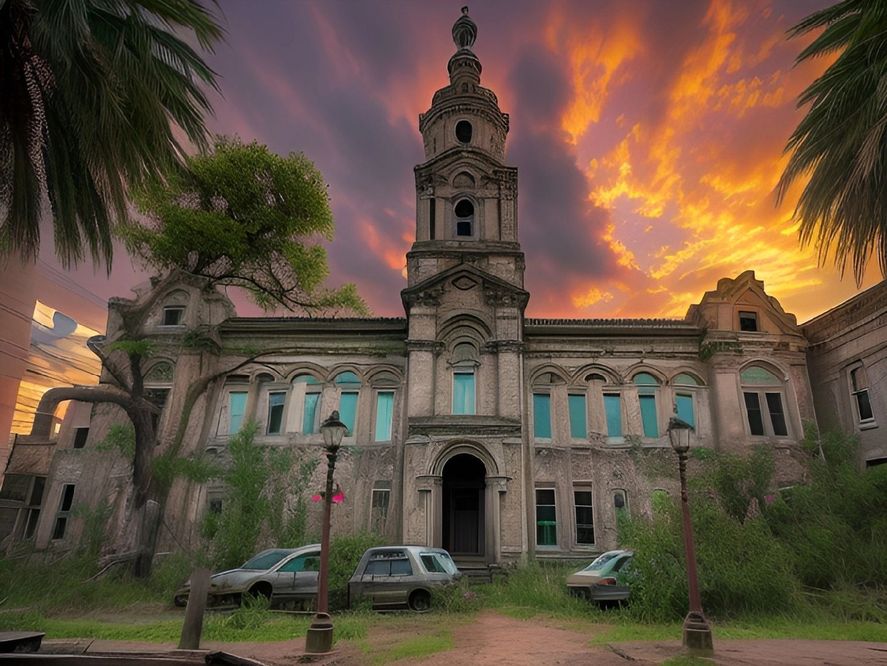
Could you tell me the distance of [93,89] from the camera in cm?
740

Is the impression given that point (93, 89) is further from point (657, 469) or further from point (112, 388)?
point (657, 469)

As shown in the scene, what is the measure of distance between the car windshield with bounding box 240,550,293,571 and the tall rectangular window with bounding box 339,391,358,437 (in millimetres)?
7009

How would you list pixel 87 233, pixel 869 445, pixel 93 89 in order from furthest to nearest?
pixel 869 445
pixel 87 233
pixel 93 89

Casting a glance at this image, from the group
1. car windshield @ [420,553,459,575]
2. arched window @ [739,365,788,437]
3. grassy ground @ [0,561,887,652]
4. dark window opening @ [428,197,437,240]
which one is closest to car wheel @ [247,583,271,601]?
grassy ground @ [0,561,887,652]

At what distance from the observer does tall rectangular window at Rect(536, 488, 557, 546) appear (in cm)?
2023

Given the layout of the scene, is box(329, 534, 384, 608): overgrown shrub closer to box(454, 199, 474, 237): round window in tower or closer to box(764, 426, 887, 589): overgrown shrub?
box(764, 426, 887, 589): overgrown shrub

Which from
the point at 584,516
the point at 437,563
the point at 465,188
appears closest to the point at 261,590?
the point at 437,563

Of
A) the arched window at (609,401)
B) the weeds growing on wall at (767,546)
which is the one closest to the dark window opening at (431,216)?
the arched window at (609,401)

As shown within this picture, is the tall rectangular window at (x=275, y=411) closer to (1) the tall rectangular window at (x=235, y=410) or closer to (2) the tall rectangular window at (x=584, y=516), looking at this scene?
(1) the tall rectangular window at (x=235, y=410)

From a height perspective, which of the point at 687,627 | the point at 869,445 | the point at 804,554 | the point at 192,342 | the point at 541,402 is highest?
the point at 192,342

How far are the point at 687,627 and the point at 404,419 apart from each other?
13422 millimetres

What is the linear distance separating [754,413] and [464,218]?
14184 mm

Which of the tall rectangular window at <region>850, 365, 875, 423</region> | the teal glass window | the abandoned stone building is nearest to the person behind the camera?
the tall rectangular window at <region>850, 365, 875, 423</region>

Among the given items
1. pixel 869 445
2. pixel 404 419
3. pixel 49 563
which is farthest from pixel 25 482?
pixel 869 445
